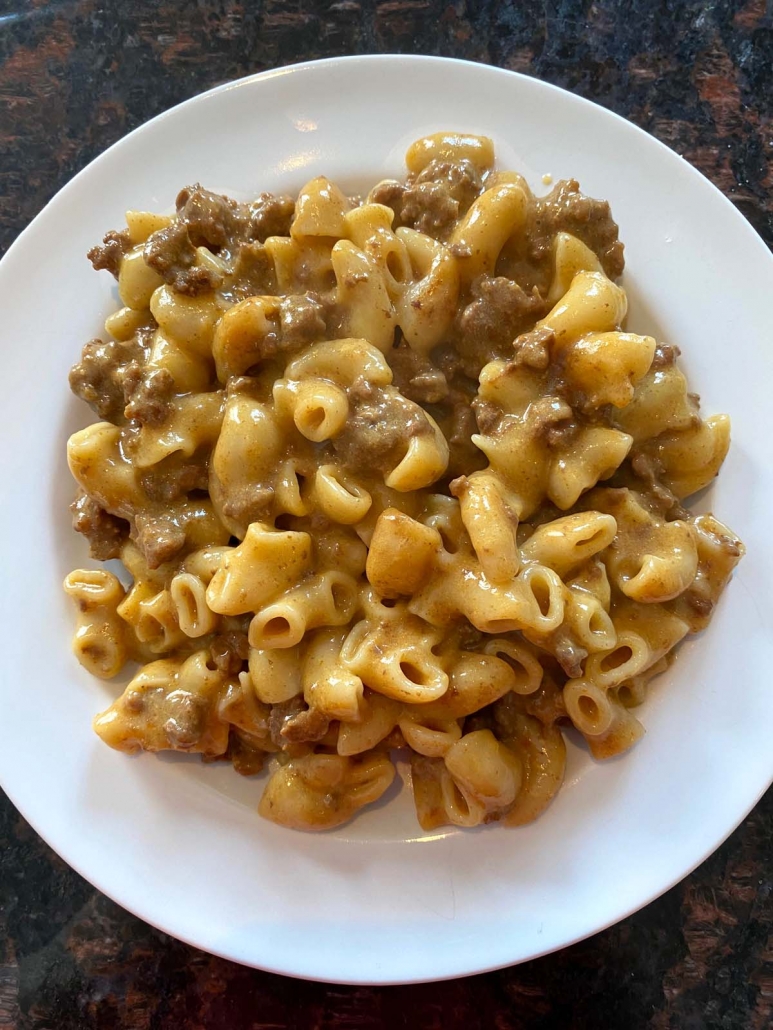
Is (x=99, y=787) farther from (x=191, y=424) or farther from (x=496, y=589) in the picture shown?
(x=496, y=589)

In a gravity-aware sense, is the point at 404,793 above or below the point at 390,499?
below

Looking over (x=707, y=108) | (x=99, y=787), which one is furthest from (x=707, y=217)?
(x=99, y=787)

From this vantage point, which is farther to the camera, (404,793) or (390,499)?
(404,793)

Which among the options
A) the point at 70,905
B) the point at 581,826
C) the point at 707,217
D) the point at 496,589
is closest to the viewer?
the point at 496,589
